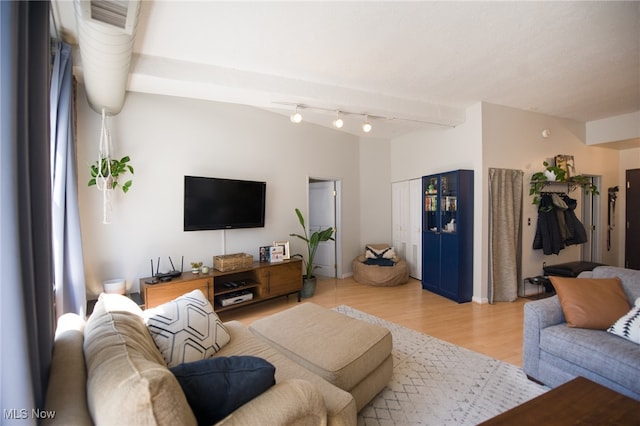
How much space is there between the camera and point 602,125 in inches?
182

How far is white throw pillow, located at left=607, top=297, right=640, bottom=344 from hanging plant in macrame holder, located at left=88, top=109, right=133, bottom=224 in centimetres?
420

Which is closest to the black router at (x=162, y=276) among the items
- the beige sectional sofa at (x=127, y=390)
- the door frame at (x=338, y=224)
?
the beige sectional sofa at (x=127, y=390)

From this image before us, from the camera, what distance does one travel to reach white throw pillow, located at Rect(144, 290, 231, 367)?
1.56m

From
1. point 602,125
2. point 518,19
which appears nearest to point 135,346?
point 518,19

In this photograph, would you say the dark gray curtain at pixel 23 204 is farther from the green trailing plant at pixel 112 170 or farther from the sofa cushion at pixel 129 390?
the green trailing plant at pixel 112 170

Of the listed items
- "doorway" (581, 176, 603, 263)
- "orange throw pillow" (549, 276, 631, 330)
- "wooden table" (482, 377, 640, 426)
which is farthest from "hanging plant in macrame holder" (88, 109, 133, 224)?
"doorway" (581, 176, 603, 263)

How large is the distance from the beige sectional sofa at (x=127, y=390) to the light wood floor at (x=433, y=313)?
2000mm

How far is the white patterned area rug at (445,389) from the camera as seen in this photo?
1769mm

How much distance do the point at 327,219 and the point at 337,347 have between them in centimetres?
357

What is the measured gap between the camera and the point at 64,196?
7.52 ft

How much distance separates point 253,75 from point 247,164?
1.44 metres

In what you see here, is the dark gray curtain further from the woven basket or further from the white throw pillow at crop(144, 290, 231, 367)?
the woven basket

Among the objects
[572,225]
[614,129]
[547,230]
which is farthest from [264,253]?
[614,129]

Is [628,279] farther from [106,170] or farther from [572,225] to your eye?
[106,170]
